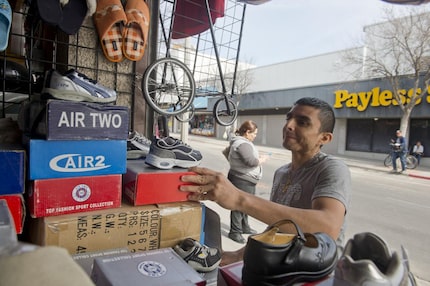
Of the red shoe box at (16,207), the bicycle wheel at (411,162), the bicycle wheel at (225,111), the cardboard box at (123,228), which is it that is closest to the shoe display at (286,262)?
the cardboard box at (123,228)

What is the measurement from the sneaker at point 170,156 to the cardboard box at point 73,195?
180 millimetres

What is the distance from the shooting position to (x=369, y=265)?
1.74ft

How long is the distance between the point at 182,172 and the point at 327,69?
19.5 m

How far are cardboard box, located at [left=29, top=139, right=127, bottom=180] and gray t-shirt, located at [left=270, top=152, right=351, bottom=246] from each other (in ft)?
2.81

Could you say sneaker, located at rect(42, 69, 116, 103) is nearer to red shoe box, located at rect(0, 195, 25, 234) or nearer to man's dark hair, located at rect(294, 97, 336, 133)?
red shoe box, located at rect(0, 195, 25, 234)

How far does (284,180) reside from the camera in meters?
1.67

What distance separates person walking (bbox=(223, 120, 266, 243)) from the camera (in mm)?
3782

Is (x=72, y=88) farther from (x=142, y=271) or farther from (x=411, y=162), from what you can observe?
(x=411, y=162)

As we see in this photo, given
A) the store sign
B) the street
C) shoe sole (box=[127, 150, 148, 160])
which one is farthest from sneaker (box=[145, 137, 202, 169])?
the store sign

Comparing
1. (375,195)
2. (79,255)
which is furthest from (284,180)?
(375,195)

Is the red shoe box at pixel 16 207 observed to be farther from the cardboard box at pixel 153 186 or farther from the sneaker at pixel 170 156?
the sneaker at pixel 170 156

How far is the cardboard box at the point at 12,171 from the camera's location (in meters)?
0.99

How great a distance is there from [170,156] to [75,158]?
384mm

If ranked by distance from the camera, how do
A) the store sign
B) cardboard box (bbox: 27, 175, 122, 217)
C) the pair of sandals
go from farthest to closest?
the store sign < the pair of sandals < cardboard box (bbox: 27, 175, 122, 217)
